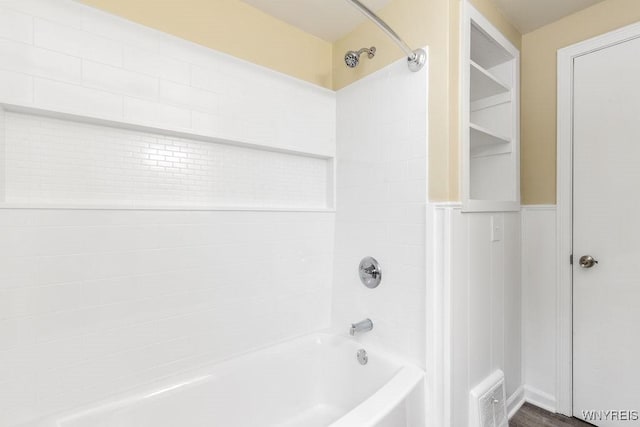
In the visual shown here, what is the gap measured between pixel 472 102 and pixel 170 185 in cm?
195

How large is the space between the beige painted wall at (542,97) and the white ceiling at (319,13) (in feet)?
3.40

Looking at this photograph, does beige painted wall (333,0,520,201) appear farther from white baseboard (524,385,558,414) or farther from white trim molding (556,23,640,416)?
white baseboard (524,385,558,414)

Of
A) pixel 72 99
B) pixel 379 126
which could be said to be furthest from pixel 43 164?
pixel 379 126

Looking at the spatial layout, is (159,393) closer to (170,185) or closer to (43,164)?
(170,185)

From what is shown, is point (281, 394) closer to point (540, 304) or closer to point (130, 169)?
point (130, 169)

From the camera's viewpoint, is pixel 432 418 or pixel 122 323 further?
pixel 432 418

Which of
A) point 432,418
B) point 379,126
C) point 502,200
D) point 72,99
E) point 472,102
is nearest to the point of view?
point 72,99

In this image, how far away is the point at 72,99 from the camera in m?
1.15

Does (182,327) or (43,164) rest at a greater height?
(43,164)

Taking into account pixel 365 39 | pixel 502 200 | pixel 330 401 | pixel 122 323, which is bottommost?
pixel 330 401

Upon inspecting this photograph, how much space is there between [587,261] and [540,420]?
37.4 inches

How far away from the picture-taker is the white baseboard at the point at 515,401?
5.76 feet

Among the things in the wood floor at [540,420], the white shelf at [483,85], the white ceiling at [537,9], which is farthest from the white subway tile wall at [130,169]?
the wood floor at [540,420]

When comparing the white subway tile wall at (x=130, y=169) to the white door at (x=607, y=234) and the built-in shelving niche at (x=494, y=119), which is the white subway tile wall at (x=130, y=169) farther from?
the white door at (x=607, y=234)
